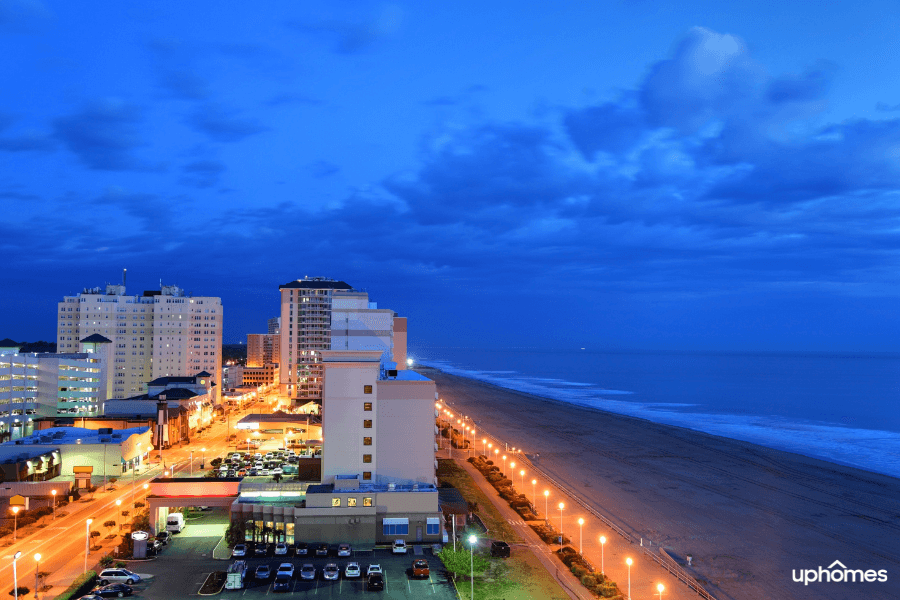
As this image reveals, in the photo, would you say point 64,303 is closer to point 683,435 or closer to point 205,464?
point 205,464

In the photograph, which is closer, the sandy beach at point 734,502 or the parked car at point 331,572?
the parked car at point 331,572

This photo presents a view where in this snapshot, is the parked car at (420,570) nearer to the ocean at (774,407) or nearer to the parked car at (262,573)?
the parked car at (262,573)

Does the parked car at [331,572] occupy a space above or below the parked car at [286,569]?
below

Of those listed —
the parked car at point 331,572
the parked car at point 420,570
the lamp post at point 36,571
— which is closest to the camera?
the lamp post at point 36,571

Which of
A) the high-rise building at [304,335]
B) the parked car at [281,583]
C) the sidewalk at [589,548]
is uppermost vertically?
the high-rise building at [304,335]

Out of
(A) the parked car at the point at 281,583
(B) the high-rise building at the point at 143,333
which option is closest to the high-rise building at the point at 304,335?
(B) the high-rise building at the point at 143,333

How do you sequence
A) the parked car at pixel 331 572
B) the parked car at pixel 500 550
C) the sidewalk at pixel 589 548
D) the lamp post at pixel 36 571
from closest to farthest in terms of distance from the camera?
the lamp post at pixel 36 571 < the sidewalk at pixel 589 548 < the parked car at pixel 331 572 < the parked car at pixel 500 550

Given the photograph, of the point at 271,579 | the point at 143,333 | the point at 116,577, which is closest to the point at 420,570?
the point at 271,579

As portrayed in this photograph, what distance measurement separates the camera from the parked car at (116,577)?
30906mm

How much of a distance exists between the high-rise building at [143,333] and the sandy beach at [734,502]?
72448 millimetres

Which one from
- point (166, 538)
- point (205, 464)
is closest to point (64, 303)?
point (205, 464)

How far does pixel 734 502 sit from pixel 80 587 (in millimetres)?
45038

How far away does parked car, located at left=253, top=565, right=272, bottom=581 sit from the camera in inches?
1254
